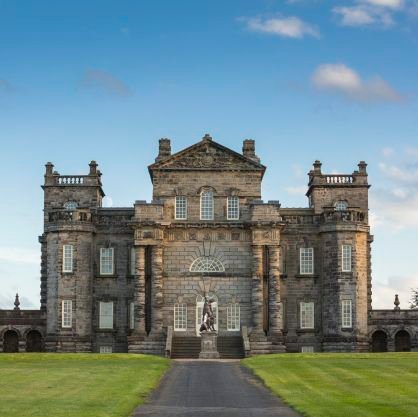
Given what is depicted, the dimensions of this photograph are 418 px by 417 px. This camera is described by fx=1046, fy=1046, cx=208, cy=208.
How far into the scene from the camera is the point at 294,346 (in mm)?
71188

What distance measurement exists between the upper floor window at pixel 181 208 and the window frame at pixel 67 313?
9384 millimetres

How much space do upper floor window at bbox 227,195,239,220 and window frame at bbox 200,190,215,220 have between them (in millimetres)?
1102

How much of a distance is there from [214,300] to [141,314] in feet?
16.5

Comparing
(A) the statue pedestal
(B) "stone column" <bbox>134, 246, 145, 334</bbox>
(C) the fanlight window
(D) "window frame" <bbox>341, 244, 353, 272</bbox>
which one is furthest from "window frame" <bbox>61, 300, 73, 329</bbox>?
(D) "window frame" <bbox>341, 244, 353, 272</bbox>

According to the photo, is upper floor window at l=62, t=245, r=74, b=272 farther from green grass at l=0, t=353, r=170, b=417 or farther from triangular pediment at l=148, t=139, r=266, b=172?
green grass at l=0, t=353, r=170, b=417

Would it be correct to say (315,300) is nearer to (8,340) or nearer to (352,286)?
(352,286)

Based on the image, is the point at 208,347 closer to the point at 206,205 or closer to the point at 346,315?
the point at 346,315

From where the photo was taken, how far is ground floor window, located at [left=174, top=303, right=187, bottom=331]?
6962 centimetres

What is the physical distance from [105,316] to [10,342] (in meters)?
8.86

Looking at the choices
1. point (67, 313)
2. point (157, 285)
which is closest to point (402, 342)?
point (157, 285)

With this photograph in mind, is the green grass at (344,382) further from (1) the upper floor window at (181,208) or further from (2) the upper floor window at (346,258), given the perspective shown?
(1) the upper floor window at (181,208)

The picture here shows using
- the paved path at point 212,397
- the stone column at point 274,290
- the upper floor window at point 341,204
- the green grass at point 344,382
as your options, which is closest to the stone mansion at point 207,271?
the stone column at point 274,290

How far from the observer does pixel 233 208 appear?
7206 centimetres

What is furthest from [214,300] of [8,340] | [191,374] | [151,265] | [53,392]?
[53,392]
